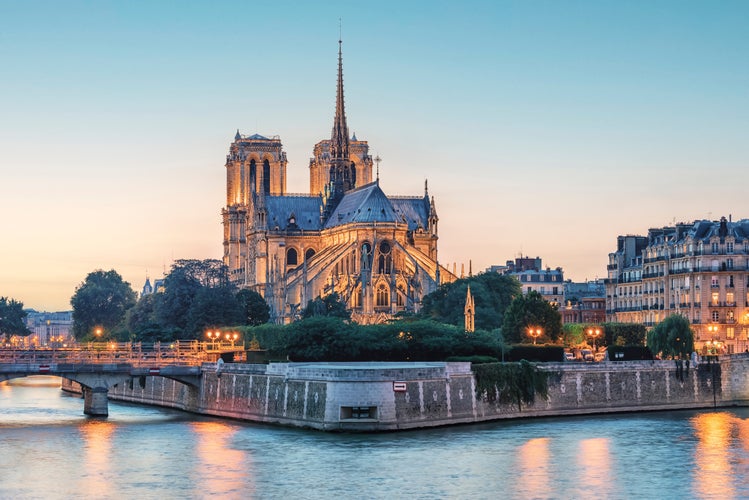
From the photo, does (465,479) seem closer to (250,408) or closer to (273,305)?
(250,408)

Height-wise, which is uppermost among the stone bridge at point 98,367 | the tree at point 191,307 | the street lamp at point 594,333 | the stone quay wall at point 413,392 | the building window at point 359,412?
the tree at point 191,307

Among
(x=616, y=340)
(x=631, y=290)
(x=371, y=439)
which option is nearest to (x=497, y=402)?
(x=371, y=439)

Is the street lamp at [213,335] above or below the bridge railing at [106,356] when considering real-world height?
above

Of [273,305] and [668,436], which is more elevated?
[273,305]

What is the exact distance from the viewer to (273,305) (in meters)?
140

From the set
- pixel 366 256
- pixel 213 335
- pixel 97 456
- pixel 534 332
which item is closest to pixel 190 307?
pixel 213 335

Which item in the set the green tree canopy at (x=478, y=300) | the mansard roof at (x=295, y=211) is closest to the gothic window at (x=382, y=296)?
the green tree canopy at (x=478, y=300)

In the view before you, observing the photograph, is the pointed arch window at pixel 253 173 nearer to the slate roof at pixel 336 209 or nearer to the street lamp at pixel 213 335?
the slate roof at pixel 336 209

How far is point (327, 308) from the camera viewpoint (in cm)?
11762

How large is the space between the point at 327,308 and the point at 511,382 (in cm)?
5024

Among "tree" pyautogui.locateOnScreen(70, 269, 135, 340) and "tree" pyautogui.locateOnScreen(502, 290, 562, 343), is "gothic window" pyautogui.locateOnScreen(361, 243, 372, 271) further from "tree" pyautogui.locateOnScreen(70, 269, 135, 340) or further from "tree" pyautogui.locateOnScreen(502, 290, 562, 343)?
"tree" pyautogui.locateOnScreen(502, 290, 562, 343)

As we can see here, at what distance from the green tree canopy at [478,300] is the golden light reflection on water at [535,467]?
4818cm

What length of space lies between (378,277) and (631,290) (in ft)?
92.7

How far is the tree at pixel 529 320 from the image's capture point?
8688cm
